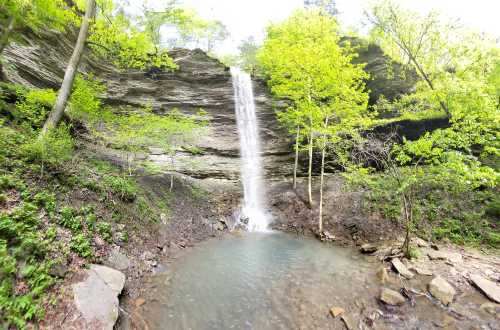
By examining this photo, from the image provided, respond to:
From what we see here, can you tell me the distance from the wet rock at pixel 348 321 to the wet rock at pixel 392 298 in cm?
101

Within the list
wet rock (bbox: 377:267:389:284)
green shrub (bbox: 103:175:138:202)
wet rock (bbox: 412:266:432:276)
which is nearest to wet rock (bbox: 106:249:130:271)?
green shrub (bbox: 103:175:138:202)

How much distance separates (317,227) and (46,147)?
1058cm

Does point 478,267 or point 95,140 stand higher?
point 95,140

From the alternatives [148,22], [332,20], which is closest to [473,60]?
[332,20]

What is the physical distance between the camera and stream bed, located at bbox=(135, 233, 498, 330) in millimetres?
4504

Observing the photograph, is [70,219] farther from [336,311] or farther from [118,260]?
[336,311]

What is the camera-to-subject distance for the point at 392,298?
199 inches

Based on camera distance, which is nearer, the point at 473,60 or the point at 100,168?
the point at 100,168

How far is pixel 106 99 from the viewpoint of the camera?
49.8 feet

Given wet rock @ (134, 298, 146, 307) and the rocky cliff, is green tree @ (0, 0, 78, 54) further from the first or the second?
wet rock @ (134, 298, 146, 307)

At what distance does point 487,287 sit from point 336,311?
3423mm

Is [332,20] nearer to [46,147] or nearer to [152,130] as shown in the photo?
[152,130]

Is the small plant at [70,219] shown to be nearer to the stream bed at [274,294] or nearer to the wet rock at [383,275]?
the stream bed at [274,294]

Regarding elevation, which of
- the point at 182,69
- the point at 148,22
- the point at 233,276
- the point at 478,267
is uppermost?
the point at 182,69
